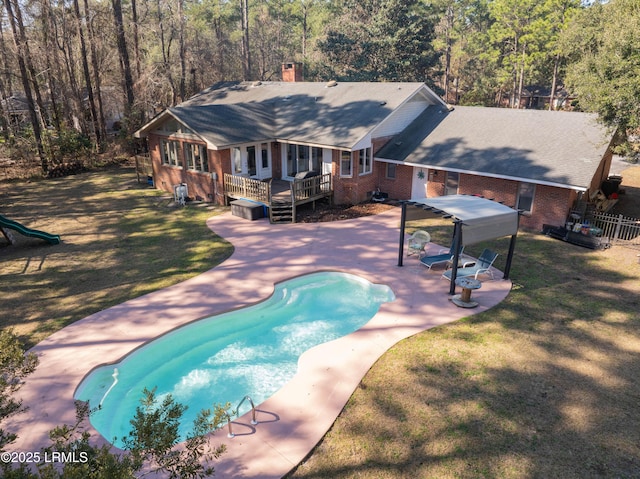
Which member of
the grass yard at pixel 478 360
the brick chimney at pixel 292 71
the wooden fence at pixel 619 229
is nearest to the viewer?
the grass yard at pixel 478 360

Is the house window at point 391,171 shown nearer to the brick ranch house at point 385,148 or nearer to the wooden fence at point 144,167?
the brick ranch house at point 385,148

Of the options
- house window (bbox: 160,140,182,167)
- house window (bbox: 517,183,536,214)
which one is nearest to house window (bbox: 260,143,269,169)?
house window (bbox: 160,140,182,167)

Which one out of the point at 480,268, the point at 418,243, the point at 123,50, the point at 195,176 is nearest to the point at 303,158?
the point at 195,176

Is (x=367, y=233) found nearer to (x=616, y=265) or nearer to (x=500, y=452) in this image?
(x=616, y=265)

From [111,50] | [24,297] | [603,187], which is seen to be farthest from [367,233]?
[111,50]

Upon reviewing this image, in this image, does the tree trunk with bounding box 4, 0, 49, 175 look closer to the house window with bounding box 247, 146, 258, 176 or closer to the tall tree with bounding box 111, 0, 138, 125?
the tall tree with bounding box 111, 0, 138, 125

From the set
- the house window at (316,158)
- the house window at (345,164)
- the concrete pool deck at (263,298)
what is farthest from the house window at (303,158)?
the concrete pool deck at (263,298)
